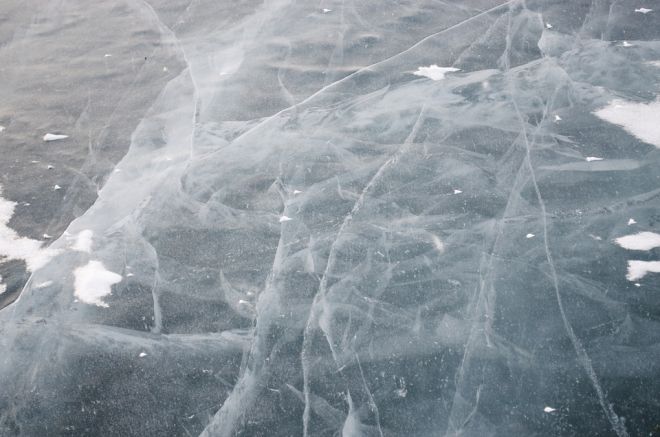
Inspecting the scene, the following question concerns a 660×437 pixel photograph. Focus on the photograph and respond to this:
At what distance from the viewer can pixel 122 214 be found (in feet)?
9.25

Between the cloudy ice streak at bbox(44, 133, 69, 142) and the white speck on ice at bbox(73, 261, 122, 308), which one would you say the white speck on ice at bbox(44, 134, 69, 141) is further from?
the white speck on ice at bbox(73, 261, 122, 308)

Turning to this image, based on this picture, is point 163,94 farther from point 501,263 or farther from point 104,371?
point 501,263

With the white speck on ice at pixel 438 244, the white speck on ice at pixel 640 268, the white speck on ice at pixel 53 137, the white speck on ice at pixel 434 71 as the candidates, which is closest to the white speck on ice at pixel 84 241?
the white speck on ice at pixel 53 137

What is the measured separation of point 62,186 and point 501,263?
229 centimetres

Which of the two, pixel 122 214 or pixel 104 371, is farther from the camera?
pixel 122 214

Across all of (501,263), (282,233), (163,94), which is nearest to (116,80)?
(163,94)

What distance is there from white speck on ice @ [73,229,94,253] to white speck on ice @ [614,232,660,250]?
8.03 feet

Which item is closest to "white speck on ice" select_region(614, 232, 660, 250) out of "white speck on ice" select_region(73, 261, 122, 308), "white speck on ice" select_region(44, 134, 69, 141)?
"white speck on ice" select_region(73, 261, 122, 308)

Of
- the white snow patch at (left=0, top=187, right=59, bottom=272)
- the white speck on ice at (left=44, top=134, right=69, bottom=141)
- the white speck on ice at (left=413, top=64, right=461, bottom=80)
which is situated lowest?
the white snow patch at (left=0, top=187, right=59, bottom=272)

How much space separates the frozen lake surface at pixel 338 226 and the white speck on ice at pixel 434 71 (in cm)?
3

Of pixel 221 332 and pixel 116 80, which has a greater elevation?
pixel 116 80

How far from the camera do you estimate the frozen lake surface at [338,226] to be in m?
2.04

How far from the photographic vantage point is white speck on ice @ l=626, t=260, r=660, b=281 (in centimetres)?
236

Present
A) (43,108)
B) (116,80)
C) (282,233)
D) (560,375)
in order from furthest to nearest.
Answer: (116,80) < (43,108) < (282,233) < (560,375)
